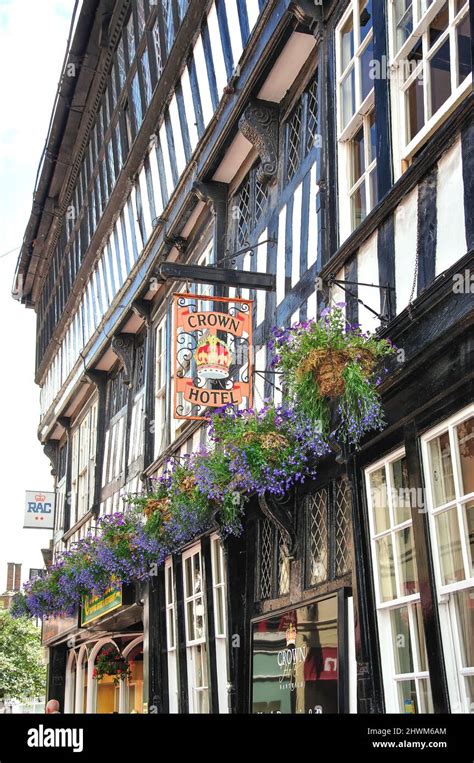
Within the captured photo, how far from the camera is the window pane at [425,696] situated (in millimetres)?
6280

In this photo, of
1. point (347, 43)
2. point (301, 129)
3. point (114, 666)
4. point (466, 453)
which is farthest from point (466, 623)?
point (114, 666)

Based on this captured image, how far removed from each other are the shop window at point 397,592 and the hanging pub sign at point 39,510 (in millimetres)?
17751

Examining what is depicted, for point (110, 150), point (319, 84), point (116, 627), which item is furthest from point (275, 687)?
point (110, 150)

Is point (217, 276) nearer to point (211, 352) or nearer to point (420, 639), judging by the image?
point (211, 352)

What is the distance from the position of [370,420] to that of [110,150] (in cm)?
1335

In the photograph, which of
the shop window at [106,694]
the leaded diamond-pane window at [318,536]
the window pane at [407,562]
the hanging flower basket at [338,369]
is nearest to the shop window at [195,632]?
the leaded diamond-pane window at [318,536]

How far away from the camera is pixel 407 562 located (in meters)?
6.62

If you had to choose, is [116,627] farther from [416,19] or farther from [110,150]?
[416,19]

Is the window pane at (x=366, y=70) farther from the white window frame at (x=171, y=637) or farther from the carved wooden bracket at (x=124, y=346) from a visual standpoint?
the carved wooden bracket at (x=124, y=346)

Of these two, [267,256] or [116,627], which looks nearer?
[267,256]

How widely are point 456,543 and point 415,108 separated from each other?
3115mm

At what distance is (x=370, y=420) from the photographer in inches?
256

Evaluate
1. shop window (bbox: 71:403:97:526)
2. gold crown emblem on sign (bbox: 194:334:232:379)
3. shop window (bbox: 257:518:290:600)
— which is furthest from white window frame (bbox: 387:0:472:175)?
shop window (bbox: 71:403:97:526)
